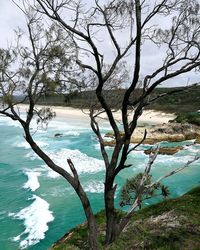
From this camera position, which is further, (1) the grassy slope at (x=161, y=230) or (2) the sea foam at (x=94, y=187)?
(2) the sea foam at (x=94, y=187)

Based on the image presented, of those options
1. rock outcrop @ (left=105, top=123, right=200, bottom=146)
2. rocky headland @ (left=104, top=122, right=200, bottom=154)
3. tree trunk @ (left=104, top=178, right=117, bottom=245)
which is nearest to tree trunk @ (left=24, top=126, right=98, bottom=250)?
tree trunk @ (left=104, top=178, right=117, bottom=245)

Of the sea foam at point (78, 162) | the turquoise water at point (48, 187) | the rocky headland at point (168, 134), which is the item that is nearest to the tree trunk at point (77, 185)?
the turquoise water at point (48, 187)

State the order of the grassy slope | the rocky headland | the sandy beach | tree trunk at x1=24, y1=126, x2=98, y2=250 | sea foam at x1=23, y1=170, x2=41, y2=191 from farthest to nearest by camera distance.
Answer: the sandy beach
the rocky headland
sea foam at x1=23, y1=170, x2=41, y2=191
the grassy slope
tree trunk at x1=24, y1=126, x2=98, y2=250

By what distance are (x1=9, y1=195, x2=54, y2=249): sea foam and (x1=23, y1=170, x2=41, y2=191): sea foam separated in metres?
2.77

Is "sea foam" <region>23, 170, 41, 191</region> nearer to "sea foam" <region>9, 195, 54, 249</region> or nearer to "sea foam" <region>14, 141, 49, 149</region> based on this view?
"sea foam" <region>9, 195, 54, 249</region>

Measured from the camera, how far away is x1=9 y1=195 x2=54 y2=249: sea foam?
20.9m

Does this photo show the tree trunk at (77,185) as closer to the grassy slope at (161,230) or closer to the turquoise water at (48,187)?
the grassy slope at (161,230)

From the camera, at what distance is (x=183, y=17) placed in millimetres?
9336

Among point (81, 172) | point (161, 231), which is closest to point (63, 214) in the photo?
point (81, 172)

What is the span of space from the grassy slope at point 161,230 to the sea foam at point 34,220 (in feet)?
18.6

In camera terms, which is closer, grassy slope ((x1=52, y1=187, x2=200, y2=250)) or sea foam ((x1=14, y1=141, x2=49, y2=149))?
grassy slope ((x1=52, y1=187, x2=200, y2=250))

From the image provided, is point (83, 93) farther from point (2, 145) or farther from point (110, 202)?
point (2, 145)

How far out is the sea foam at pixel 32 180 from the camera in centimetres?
3127

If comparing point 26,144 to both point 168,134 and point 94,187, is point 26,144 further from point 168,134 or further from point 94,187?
point 94,187
